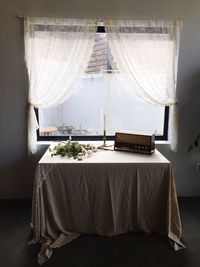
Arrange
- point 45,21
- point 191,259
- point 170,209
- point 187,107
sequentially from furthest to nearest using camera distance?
point 187,107 → point 45,21 → point 170,209 → point 191,259

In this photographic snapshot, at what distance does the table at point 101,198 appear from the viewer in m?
2.18

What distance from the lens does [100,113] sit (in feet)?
10.0

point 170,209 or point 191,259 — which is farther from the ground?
point 170,209

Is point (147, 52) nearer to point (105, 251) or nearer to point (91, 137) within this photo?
point (91, 137)

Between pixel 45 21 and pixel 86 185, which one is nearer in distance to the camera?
pixel 86 185

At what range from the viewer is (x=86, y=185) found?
2.21 metres

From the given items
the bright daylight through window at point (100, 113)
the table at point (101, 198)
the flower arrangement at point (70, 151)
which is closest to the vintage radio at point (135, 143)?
the table at point (101, 198)

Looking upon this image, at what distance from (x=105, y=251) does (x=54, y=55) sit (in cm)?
207

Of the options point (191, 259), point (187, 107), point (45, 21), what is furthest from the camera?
point (187, 107)

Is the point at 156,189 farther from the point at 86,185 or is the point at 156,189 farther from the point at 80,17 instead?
the point at 80,17

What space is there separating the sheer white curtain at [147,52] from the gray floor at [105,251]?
154cm

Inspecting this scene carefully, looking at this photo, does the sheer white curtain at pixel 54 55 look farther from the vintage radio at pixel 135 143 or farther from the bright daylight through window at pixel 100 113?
the vintage radio at pixel 135 143

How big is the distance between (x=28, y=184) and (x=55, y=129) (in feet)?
2.50

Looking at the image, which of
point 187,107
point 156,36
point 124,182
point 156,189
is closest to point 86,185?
point 124,182
